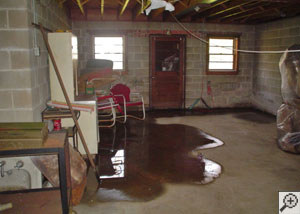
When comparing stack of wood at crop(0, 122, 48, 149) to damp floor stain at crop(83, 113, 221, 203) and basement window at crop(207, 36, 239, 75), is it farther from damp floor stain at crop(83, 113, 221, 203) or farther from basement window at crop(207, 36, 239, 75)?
basement window at crop(207, 36, 239, 75)

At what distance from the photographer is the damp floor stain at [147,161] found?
9.88 feet

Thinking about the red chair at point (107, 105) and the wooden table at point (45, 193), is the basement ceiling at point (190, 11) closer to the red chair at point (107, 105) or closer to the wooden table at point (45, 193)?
the red chair at point (107, 105)

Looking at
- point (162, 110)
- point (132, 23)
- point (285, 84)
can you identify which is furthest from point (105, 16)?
point (285, 84)

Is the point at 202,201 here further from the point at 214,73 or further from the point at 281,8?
the point at 214,73

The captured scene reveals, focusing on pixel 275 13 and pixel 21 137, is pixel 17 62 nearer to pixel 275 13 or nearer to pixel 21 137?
pixel 21 137

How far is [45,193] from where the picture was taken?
266 cm

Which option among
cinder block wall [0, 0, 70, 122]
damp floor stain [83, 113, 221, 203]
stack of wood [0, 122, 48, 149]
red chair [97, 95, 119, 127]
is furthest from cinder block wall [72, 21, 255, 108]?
stack of wood [0, 122, 48, 149]

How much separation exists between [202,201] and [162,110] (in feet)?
15.4

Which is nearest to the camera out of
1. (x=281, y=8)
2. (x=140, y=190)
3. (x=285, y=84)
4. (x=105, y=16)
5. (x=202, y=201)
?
(x=202, y=201)

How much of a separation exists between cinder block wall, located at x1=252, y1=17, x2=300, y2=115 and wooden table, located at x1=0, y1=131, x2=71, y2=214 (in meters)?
5.57

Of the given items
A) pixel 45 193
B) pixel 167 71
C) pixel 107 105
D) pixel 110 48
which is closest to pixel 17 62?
pixel 45 193

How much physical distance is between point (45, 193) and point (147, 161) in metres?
1.51

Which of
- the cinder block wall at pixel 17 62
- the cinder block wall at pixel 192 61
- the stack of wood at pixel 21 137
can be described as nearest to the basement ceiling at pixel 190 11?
the cinder block wall at pixel 192 61

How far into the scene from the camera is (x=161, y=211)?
2.60 meters
